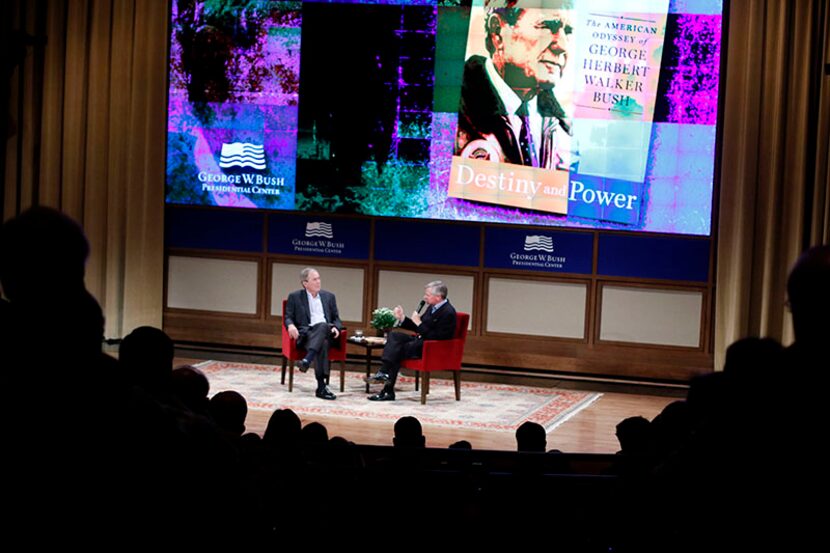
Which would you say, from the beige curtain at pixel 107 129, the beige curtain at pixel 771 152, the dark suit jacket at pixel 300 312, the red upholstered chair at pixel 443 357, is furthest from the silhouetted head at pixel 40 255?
the beige curtain at pixel 107 129

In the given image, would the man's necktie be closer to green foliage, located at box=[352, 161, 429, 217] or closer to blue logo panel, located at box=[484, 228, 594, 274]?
blue logo panel, located at box=[484, 228, 594, 274]

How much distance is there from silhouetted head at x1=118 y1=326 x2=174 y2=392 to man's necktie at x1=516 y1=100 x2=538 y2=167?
280 inches

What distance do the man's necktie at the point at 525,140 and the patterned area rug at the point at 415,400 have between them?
82.3 inches

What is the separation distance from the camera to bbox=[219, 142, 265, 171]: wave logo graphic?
32.4 ft

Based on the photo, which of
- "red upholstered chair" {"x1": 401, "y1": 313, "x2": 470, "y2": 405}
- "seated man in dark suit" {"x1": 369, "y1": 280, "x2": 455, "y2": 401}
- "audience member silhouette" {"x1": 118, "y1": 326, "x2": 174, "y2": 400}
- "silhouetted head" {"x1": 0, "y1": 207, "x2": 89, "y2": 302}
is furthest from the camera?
"seated man in dark suit" {"x1": 369, "y1": 280, "x2": 455, "y2": 401}

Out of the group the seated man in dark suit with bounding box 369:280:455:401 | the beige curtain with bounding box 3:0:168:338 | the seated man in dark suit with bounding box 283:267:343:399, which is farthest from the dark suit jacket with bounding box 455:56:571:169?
the beige curtain with bounding box 3:0:168:338

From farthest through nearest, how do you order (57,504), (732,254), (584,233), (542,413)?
(584,233) < (732,254) < (542,413) < (57,504)

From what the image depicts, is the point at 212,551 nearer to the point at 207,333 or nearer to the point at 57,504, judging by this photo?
the point at 57,504

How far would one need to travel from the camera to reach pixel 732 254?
880cm

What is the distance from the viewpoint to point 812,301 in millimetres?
1423

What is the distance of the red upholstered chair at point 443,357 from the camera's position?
8242mm

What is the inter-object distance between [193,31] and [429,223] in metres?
3.05

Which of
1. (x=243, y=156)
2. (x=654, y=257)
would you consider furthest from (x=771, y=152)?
(x=243, y=156)

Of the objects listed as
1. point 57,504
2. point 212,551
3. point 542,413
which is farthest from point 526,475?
point 542,413
